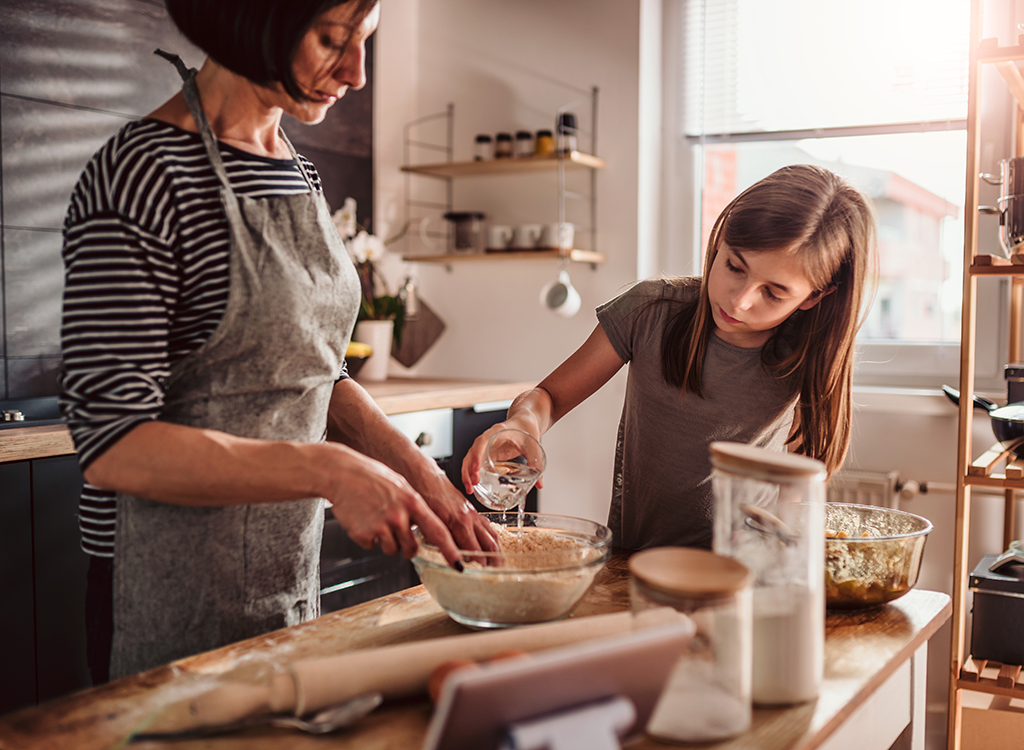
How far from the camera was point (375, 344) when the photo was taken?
2.94 m

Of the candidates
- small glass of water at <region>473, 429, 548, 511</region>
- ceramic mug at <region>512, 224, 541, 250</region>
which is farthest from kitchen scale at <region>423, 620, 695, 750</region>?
ceramic mug at <region>512, 224, 541, 250</region>

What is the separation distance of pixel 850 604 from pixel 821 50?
2.20 meters

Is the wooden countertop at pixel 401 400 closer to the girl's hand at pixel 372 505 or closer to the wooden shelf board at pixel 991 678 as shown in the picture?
the girl's hand at pixel 372 505

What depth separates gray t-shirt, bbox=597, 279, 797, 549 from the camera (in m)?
1.38

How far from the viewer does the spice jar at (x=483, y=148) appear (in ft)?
9.86

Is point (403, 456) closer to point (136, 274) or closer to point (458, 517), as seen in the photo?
point (458, 517)

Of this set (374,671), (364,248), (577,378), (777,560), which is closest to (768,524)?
(777,560)

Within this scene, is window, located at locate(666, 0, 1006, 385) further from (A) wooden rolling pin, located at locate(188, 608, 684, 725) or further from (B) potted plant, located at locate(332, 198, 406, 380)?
(A) wooden rolling pin, located at locate(188, 608, 684, 725)

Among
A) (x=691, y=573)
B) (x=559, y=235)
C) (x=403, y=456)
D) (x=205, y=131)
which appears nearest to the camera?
(x=691, y=573)

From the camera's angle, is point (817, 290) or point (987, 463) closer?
point (817, 290)

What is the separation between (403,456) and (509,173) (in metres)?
2.21

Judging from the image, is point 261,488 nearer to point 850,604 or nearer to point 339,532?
point 850,604

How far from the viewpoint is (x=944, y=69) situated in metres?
2.53

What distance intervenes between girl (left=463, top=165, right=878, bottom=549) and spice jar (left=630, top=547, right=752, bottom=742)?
0.57 meters
